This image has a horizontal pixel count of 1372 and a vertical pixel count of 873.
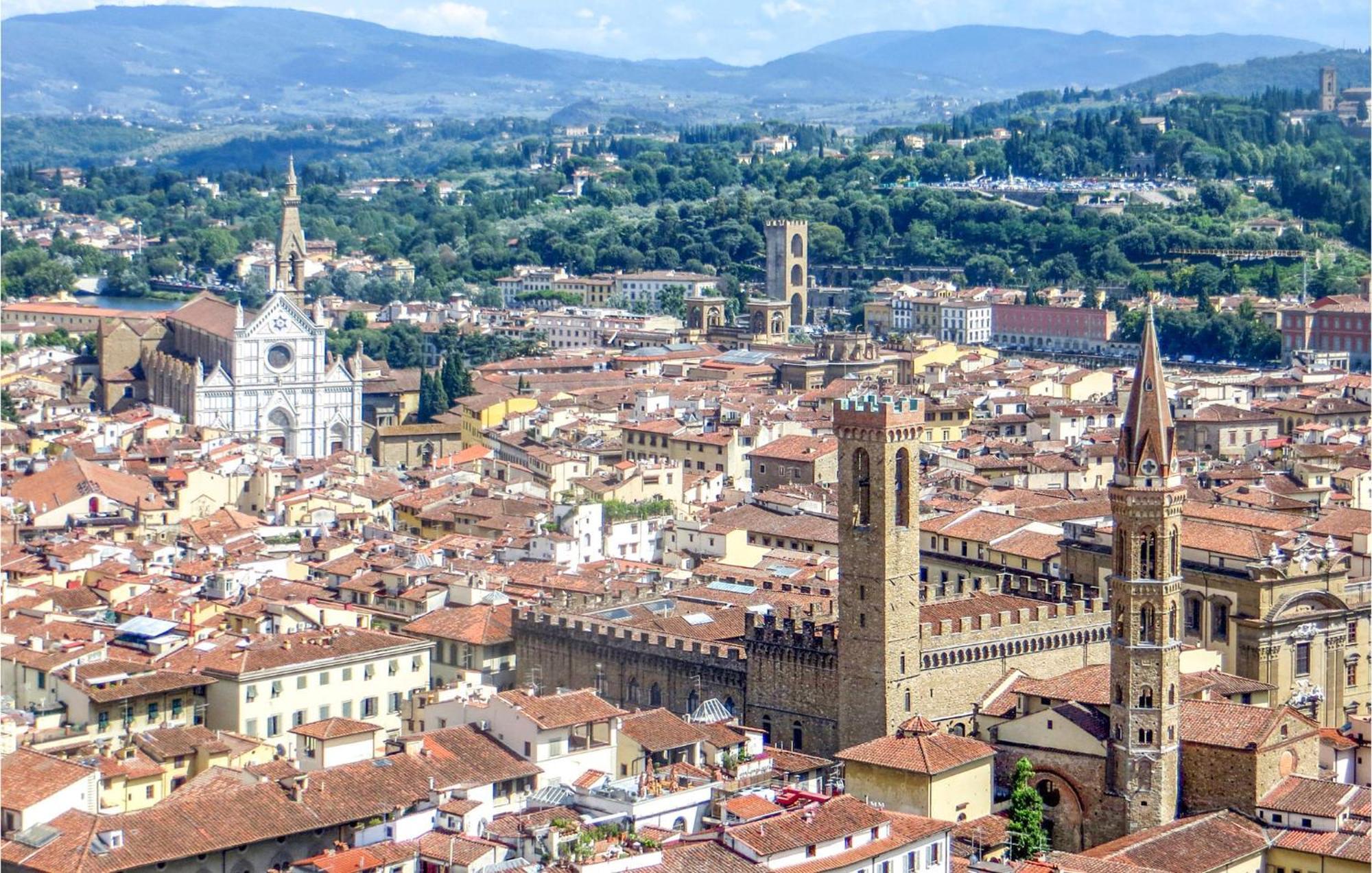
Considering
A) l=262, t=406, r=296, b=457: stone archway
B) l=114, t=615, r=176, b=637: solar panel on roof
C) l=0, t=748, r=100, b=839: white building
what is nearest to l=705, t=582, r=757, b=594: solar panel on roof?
l=114, t=615, r=176, b=637: solar panel on roof

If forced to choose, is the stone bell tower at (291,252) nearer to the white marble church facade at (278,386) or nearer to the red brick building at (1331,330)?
the white marble church facade at (278,386)

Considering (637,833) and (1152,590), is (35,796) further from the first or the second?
(1152,590)

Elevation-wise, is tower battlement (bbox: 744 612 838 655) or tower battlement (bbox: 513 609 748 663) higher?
tower battlement (bbox: 744 612 838 655)

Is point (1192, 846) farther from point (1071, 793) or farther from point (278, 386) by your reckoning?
point (278, 386)

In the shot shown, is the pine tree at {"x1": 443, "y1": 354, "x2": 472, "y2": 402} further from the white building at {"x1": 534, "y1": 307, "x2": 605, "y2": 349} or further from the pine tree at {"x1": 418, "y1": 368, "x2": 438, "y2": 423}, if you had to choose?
the white building at {"x1": 534, "y1": 307, "x2": 605, "y2": 349}

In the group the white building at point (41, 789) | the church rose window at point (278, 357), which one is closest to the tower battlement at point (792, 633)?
the white building at point (41, 789)
